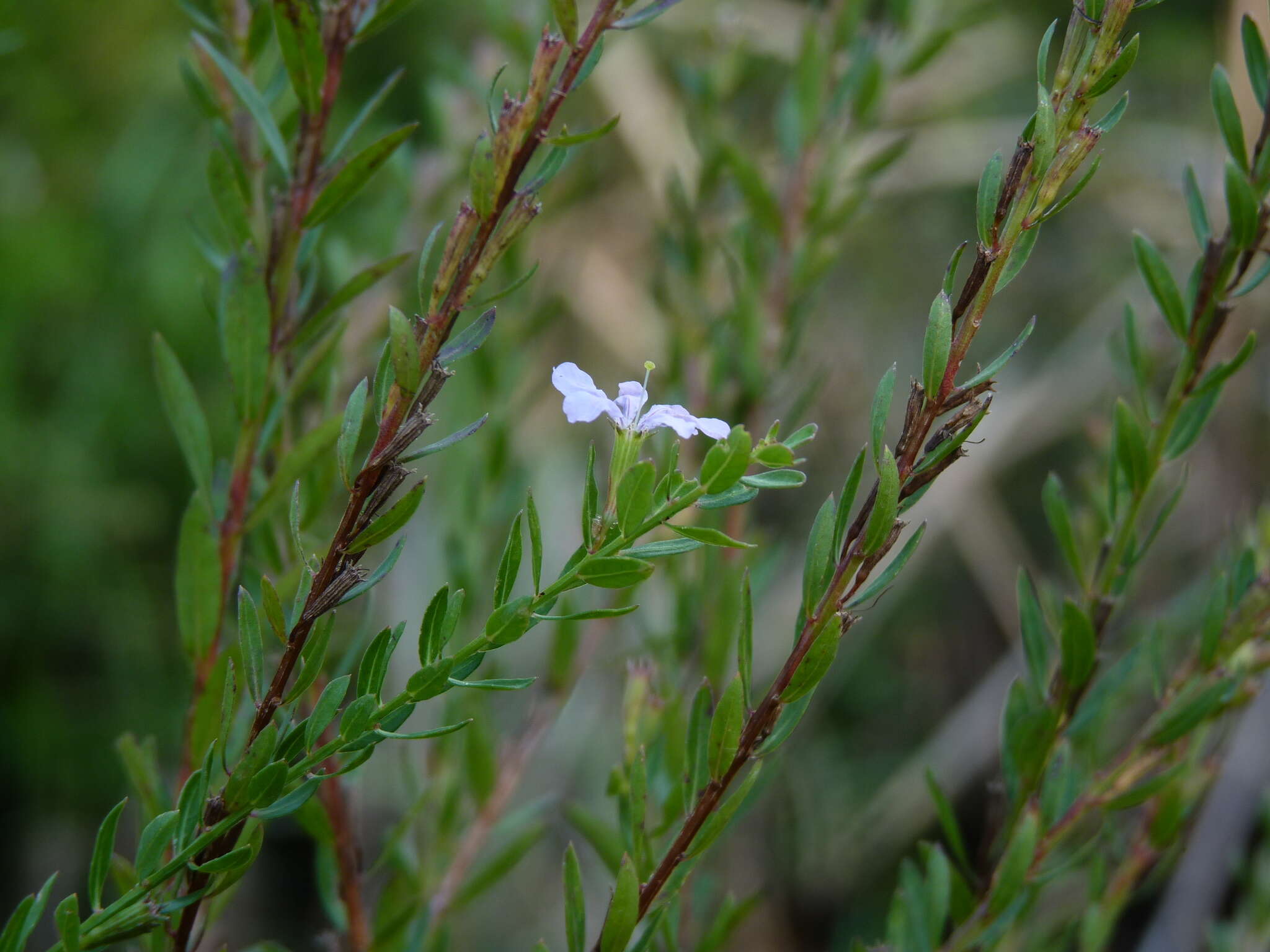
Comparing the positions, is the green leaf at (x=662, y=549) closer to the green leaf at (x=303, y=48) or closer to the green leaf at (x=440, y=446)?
the green leaf at (x=440, y=446)

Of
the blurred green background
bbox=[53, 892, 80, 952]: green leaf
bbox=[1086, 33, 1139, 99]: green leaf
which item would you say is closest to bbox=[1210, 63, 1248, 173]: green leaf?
bbox=[1086, 33, 1139, 99]: green leaf

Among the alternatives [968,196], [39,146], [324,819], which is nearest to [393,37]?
[39,146]

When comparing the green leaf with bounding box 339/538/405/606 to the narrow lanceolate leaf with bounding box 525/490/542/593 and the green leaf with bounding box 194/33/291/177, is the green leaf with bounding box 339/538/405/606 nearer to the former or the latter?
the narrow lanceolate leaf with bounding box 525/490/542/593

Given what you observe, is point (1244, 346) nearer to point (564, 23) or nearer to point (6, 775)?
point (564, 23)

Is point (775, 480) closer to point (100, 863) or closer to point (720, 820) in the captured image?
point (720, 820)

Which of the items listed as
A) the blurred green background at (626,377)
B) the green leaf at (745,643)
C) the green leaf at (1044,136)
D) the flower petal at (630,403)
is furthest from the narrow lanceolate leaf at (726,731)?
the blurred green background at (626,377)

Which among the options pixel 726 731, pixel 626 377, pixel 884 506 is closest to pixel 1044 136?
pixel 884 506
